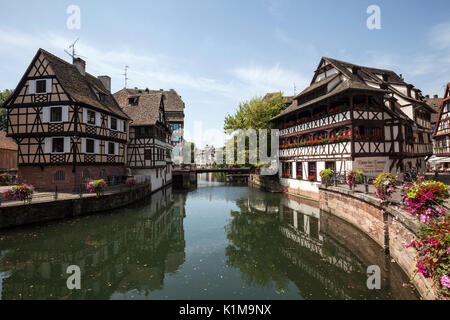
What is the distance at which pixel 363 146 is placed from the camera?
19469 millimetres

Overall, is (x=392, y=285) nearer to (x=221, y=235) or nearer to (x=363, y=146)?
(x=221, y=235)

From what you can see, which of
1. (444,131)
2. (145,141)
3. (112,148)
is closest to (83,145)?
(112,148)

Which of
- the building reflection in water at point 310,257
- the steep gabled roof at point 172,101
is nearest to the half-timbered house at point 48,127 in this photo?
the building reflection in water at point 310,257

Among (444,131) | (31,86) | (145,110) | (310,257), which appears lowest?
(310,257)

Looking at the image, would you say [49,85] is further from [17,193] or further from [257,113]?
[257,113]

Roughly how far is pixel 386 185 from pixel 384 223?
1.81 meters

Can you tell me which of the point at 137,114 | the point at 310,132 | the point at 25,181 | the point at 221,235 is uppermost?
the point at 137,114

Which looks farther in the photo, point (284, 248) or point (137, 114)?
point (137, 114)

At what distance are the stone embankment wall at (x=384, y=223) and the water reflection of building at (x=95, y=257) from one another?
859 cm

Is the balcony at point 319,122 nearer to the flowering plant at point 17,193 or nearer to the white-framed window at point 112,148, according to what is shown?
the white-framed window at point 112,148

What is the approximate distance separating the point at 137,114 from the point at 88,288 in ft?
85.8

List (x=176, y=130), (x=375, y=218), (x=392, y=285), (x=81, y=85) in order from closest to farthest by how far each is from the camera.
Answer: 1. (x=392, y=285)
2. (x=375, y=218)
3. (x=81, y=85)
4. (x=176, y=130)

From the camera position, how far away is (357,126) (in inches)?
774
